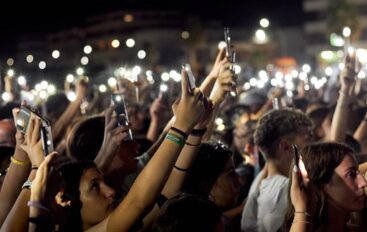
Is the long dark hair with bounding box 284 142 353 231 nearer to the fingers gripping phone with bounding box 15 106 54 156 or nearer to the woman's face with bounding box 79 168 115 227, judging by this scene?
the woman's face with bounding box 79 168 115 227

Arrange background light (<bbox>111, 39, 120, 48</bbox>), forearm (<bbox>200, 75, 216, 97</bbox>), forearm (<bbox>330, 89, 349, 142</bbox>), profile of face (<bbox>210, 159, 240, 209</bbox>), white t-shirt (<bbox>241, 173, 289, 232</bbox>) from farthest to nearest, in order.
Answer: background light (<bbox>111, 39, 120, 48</bbox>), forearm (<bbox>330, 89, 349, 142</bbox>), forearm (<bbox>200, 75, 216, 97</bbox>), white t-shirt (<bbox>241, 173, 289, 232</bbox>), profile of face (<bbox>210, 159, 240, 209</bbox>)

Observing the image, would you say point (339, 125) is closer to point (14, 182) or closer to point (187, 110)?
point (187, 110)

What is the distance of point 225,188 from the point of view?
15.3 ft

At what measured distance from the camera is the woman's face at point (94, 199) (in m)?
4.15

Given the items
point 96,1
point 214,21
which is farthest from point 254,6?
point 96,1

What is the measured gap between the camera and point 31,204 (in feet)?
11.1

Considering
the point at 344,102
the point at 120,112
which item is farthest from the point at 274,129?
the point at 120,112

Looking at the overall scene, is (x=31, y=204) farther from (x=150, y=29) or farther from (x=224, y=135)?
(x=150, y=29)

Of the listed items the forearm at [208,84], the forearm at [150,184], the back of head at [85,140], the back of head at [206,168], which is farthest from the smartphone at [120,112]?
the forearm at [150,184]

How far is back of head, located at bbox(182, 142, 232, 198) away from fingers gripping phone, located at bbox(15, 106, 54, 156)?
1006 mm

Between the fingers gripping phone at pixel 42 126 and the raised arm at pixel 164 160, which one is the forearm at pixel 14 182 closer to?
the fingers gripping phone at pixel 42 126

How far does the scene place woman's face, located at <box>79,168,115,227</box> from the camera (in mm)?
4148

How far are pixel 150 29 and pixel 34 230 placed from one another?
9079cm

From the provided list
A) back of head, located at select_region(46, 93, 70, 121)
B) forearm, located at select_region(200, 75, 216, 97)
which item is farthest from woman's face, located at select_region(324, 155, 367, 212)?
back of head, located at select_region(46, 93, 70, 121)
